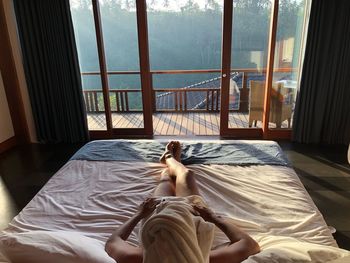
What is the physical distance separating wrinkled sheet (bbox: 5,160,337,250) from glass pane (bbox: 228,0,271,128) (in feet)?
6.71

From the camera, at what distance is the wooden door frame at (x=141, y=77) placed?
3.37m

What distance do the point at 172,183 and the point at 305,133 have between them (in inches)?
97.3

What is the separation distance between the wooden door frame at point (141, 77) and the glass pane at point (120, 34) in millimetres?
105

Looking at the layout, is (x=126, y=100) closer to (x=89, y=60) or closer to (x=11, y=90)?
(x=89, y=60)

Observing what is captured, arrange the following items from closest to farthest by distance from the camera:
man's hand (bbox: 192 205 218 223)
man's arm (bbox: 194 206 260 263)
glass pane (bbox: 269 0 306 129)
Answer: man's arm (bbox: 194 206 260 263) < man's hand (bbox: 192 205 218 223) < glass pane (bbox: 269 0 306 129)

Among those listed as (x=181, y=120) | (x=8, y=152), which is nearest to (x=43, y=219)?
(x=8, y=152)

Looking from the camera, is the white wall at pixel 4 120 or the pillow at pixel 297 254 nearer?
the pillow at pixel 297 254

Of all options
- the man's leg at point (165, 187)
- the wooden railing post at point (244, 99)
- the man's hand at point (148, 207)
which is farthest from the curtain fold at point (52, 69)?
the man's hand at point (148, 207)

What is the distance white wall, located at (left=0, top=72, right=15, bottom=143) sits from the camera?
11.4ft

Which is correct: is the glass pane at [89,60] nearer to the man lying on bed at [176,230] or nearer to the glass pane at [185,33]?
the glass pane at [185,33]

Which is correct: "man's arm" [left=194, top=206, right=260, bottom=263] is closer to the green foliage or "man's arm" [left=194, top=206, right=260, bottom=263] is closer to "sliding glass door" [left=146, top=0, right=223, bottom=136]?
the green foliage

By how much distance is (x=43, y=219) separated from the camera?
1.39 meters

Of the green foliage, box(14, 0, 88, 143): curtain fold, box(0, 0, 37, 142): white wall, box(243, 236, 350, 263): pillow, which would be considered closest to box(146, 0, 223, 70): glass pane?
the green foliage

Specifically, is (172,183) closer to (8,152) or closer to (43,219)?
(43,219)
